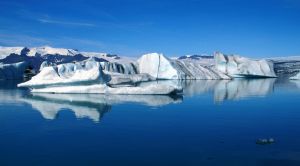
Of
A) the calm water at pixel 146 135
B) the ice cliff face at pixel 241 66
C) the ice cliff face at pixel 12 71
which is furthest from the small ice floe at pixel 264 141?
the ice cliff face at pixel 12 71

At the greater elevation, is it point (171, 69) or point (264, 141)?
point (171, 69)

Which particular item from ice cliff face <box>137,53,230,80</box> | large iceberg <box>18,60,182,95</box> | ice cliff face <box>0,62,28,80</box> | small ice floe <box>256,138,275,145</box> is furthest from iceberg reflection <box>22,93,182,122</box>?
ice cliff face <box>0,62,28,80</box>

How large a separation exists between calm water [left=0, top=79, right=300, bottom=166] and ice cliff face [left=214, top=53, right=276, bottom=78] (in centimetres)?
3680

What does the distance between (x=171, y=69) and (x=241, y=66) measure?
1127 cm

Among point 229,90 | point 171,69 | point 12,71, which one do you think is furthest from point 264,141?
point 12,71

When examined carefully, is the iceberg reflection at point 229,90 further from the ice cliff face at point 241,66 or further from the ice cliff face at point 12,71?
the ice cliff face at point 12,71

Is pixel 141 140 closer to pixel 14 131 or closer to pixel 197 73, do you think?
pixel 14 131

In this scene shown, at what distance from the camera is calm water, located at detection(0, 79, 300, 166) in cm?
728

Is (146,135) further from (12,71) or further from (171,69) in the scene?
(12,71)

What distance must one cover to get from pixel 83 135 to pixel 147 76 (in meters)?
34.5

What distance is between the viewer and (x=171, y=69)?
4525 centimetres

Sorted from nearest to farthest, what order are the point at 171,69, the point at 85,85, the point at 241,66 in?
the point at 85,85 < the point at 171,69 < the point at 241,66

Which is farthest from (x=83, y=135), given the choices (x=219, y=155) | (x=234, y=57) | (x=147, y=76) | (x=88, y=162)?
(x=234, y=57)

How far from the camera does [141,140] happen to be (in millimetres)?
8852
